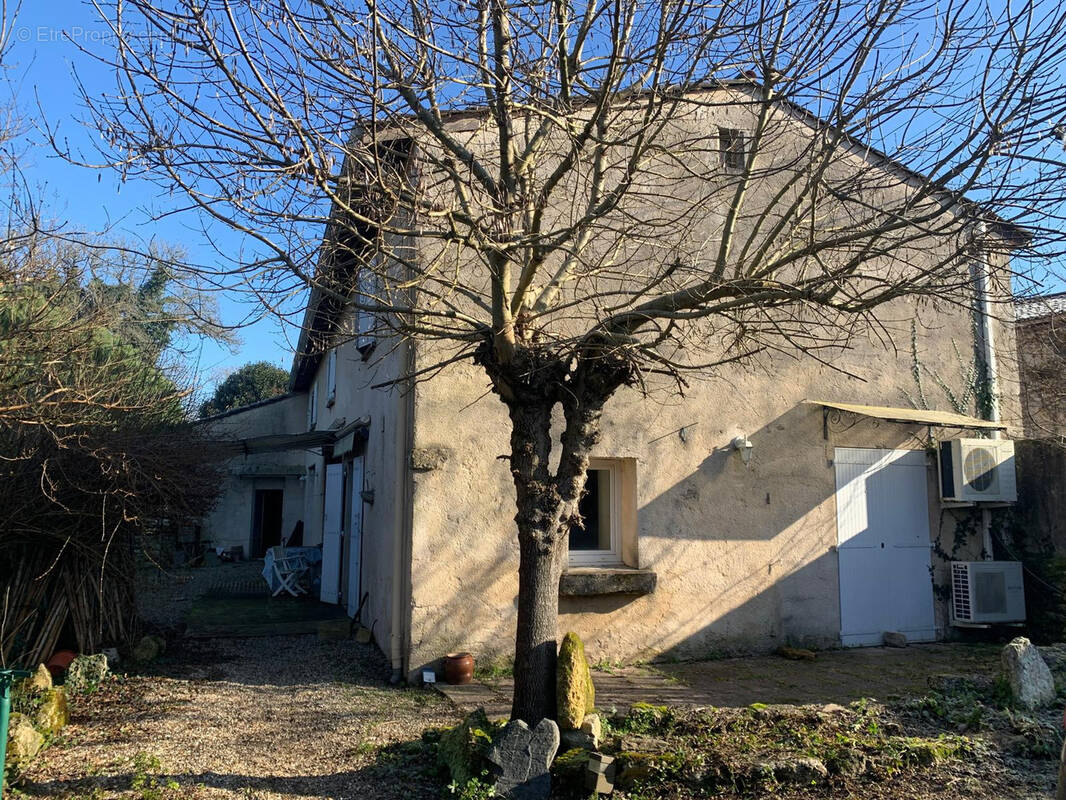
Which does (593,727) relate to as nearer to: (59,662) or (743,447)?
(743,447)

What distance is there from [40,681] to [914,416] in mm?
9292

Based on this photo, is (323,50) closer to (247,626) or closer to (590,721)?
(590,721)

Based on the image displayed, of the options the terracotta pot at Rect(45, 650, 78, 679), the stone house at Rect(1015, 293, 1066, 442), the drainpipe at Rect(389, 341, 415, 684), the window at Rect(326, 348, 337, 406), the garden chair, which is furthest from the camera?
the window at Rect(326, 348, 337, 406)

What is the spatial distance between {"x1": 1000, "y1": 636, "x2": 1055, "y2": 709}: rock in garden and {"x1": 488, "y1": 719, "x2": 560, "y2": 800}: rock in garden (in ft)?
11.8

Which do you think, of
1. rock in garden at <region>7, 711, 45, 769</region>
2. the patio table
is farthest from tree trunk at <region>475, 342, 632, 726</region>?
the patio table

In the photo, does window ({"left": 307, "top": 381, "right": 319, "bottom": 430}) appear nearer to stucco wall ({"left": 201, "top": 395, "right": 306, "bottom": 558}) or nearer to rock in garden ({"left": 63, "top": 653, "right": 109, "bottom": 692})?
stucco wall ({"left": 201, "top": 395, "right": 306, "bottom": 558})

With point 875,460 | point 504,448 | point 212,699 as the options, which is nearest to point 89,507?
point 212,699

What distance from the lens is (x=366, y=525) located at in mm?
9781

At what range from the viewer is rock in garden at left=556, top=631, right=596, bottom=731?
15.9 feet

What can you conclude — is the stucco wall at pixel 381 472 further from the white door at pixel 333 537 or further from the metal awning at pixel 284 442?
the white door at pixel 333 537

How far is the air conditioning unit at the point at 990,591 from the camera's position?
922 centimetres

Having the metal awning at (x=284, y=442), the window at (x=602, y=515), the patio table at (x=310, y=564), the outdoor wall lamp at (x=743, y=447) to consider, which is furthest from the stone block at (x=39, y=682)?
the outdoor wall lamp at (x=743, y=447)

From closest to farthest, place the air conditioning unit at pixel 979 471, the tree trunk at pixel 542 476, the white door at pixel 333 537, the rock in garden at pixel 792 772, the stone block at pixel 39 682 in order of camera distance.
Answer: the rock in garden at pixel 792 772
the tree trunk at pixel 542 476
the stone block at pixel 39 682
the air conditioning unit at pixel 979 471
the white door at pixel 333 537

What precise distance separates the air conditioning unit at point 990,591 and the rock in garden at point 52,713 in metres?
9.45
